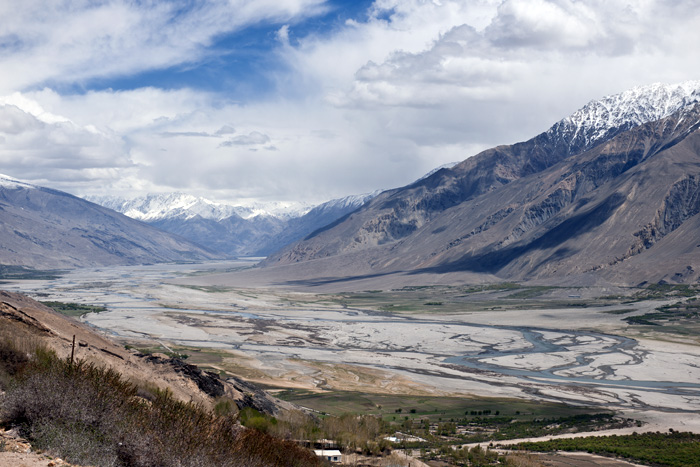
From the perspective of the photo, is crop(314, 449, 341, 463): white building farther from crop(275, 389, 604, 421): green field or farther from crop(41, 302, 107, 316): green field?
crop(41, 302, 107, 316): green field

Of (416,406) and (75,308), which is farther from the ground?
(75,308)

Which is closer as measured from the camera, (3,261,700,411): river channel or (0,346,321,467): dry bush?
(0,346,321,467): dry bush

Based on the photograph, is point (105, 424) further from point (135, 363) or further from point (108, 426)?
point (135, 363)

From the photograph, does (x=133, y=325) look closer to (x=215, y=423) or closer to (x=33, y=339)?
(x=33, y=339)

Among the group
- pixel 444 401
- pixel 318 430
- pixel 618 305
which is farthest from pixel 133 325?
pixel 618 305

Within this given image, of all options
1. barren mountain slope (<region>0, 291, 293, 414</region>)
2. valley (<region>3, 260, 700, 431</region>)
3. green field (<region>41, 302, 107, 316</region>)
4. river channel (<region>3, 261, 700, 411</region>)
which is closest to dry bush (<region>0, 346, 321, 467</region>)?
barren mountain slope (<region>0, 291, 293, 414</region>)

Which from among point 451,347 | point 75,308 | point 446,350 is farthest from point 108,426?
point 75,308

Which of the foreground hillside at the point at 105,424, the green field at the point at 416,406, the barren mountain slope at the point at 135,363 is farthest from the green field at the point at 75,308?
the foreground hillside at the point at 105,424

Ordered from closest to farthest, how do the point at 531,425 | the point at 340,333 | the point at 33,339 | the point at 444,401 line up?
1. the point at 33,339
2. the point at 531,425
3. the point at 444,401
4. the point at 340,333
